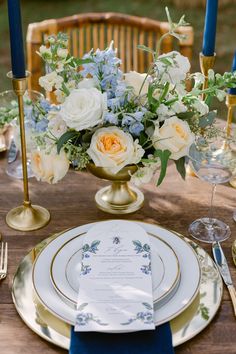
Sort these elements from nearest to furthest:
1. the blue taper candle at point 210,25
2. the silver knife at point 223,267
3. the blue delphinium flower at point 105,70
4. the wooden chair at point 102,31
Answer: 1. the silver knife at point 223,267
2. the blue delphinium flower at point 105,70
3. the blue taper candle at point 210,25
4. the wooden chair at point 102,31

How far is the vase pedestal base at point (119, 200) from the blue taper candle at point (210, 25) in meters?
0.37

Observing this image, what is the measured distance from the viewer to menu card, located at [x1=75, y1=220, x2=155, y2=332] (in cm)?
89

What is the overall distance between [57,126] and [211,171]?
352mm

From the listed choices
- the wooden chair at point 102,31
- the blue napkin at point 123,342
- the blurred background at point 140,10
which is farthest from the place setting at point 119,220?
the blurred background at point 140,10

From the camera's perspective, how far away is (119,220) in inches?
44.2

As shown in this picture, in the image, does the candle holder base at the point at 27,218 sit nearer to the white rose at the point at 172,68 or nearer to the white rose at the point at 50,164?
the white rose at the point at 50,164

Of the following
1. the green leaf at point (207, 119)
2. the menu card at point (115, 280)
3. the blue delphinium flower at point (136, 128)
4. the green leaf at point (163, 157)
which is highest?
the blue delphinium flower at point (136, 128)

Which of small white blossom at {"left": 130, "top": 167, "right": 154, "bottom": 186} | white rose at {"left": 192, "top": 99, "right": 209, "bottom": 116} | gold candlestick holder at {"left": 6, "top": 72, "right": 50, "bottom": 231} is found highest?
white rose at {"left": 192, "top": 99, "right": 209, "bottom": 116}

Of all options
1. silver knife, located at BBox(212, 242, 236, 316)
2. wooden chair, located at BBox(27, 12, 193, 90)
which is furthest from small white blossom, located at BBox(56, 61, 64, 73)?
wooden chair, located at BBox(27, 12, 193, 90)

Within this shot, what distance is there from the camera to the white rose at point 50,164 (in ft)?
3.75

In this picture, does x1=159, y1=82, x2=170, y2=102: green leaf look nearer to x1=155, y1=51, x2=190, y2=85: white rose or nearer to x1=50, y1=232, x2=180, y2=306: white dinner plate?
x1=155, y1=51, x2=190, y2=85: white rose

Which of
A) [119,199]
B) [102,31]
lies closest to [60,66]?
[119,199]

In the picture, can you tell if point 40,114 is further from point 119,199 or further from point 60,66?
point 119,199

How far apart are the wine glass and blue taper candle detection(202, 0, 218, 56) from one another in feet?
0.73
